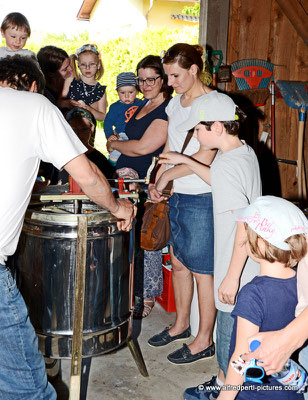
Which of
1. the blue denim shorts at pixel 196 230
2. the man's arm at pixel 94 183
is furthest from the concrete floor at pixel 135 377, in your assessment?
the man's arm at pixel 94 183

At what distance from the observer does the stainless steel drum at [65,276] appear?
7.58 ft

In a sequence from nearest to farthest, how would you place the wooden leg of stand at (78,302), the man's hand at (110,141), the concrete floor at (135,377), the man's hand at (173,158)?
the wooden leg of stand at (78,302) → the man's hand at (173,158) → the concrete floor at (135,377) → the man's hand at (110,141)

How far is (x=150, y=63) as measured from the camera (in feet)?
11.6

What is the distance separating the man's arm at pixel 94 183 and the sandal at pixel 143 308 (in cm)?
161

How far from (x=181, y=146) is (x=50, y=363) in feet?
4.91

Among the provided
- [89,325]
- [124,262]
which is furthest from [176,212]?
[89,325]

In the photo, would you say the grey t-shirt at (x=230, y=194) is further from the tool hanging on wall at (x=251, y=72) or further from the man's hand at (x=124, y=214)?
the tool hanging on wall at (x=251, y=72)

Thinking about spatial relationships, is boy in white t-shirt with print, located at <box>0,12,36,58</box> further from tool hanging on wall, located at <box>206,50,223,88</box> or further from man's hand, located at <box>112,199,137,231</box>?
man's hand, located at <box>112,199,137,231</box>

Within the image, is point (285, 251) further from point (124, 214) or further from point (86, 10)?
point (86, 10)

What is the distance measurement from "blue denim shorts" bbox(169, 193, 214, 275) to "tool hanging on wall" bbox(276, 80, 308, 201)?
232 cm

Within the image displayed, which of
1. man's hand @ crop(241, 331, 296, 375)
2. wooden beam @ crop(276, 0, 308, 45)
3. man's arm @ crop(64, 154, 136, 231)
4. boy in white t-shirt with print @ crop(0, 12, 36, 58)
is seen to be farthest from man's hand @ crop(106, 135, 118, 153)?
man's hand @ crop(241, 331, 296, 375)

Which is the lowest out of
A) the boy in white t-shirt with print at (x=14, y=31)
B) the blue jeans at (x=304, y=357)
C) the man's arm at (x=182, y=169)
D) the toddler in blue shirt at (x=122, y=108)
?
the blue jeans at (x=304, y=357)

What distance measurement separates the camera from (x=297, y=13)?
4918mm

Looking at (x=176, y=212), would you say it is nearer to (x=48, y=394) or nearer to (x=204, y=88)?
(x=204, y=88)
